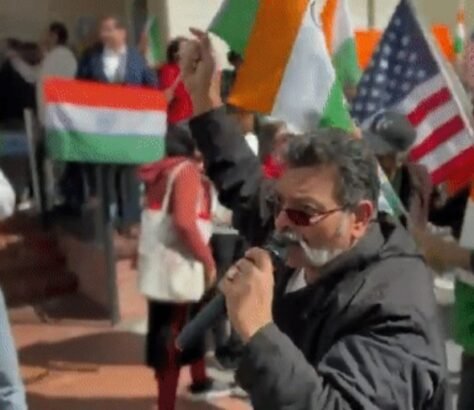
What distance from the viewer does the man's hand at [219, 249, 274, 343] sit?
1991 mm

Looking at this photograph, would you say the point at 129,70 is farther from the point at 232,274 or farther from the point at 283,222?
the point at 232,274

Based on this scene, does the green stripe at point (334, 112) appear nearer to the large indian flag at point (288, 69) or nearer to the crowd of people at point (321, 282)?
the large indian flag at point (288, 69)

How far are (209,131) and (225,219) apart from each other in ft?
8.57

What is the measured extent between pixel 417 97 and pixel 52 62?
6.43 metres

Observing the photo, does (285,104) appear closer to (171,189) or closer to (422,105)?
(422,105)

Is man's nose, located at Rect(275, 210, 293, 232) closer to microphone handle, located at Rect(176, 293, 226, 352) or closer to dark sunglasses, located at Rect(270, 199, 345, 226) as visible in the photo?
dark sunglasses, located at Rect(270, 199, 345, 226)

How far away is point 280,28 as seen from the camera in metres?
3.80

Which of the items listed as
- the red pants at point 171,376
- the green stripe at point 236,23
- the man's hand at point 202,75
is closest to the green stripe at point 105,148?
the red pants at point 171,376

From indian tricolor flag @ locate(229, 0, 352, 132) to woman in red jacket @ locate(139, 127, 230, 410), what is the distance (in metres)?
1.24

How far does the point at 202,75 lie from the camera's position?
3.10 metres

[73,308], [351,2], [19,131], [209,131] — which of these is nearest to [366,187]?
[209,131]

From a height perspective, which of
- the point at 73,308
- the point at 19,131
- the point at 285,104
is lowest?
the point at 73,308

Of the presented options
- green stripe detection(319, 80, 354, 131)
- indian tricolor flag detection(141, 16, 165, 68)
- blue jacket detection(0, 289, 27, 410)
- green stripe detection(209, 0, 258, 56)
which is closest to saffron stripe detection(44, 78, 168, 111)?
indian tricolor flag detection(141, 16, 165, 68)

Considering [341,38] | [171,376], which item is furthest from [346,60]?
[171,376]
